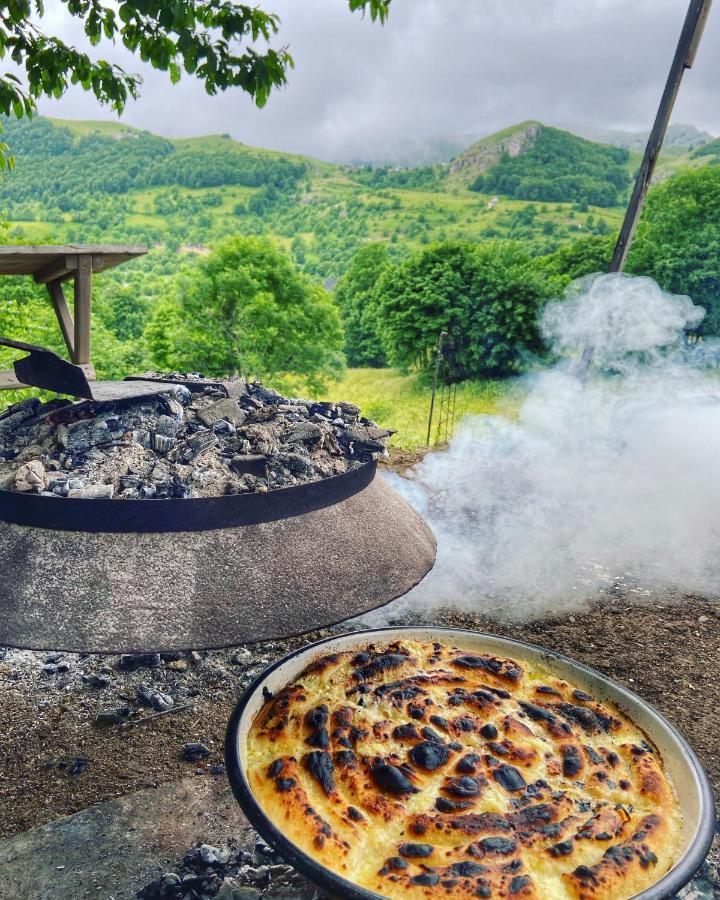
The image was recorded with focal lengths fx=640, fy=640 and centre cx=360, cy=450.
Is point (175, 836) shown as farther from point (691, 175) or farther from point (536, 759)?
point (691, 175)

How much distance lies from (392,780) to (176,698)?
2.87 m

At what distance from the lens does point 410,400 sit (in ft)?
64.3

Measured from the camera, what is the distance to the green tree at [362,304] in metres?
31.9

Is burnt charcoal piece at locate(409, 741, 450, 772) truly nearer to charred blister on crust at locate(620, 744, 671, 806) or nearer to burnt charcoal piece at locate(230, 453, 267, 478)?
charred blister on crust at locate(620, 744, 671, 806)

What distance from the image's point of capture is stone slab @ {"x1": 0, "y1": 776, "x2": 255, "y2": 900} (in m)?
2.95

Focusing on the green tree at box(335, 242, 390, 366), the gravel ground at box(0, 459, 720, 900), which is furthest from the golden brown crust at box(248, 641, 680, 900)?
the green tree at box(335, 242, 390, 366)

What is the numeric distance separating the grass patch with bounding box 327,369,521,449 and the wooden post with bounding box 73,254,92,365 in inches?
235

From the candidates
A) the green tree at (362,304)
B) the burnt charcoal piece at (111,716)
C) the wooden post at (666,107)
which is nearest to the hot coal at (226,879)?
the burnt charcoal piece at (111,716)

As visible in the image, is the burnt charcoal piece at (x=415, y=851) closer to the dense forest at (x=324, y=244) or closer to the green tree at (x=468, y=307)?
the dense forest at (x=324, y=244)

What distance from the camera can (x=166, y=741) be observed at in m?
3.94

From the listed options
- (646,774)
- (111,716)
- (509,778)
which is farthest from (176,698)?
(646,774)

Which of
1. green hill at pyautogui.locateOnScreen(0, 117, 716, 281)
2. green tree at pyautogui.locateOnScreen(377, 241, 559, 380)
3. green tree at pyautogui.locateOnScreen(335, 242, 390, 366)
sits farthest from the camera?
green hill at pyautogui.locateOnScreen(0, 117, 716, 281)

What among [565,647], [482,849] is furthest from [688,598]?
[482,849]

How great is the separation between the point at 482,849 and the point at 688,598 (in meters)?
5.20
